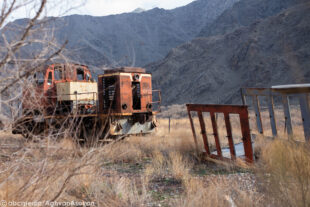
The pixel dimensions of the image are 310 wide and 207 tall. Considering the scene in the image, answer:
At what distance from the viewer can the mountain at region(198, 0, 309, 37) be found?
190ft

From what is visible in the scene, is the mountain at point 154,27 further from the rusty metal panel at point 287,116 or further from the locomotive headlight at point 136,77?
the rusty metal panel at point 287,116

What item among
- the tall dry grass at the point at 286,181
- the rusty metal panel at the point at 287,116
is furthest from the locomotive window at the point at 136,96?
the tall dry grass at the point at 286,181

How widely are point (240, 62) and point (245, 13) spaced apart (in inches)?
848

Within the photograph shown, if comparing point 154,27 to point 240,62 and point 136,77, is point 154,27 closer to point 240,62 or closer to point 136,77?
point 240,62

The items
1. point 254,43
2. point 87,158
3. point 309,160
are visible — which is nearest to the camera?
point 87,158

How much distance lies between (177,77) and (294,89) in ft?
147

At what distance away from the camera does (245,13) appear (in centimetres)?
6147

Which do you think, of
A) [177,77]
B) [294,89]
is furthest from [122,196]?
[177,77]

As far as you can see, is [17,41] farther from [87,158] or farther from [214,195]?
[214,195]

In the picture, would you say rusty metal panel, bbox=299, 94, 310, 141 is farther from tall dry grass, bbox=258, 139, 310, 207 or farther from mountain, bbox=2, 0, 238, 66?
mountain, bbox=2, 0, 238, 66

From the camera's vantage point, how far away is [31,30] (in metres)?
3.28

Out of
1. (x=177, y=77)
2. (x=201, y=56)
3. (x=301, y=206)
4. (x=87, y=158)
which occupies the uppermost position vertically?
(x=201, y=56)

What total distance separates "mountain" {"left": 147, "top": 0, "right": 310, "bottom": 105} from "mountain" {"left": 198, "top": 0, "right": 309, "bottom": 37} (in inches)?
354

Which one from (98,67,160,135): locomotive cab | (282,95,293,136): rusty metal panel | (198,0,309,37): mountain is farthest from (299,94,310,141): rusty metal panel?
(198,0,309,37): mountain
